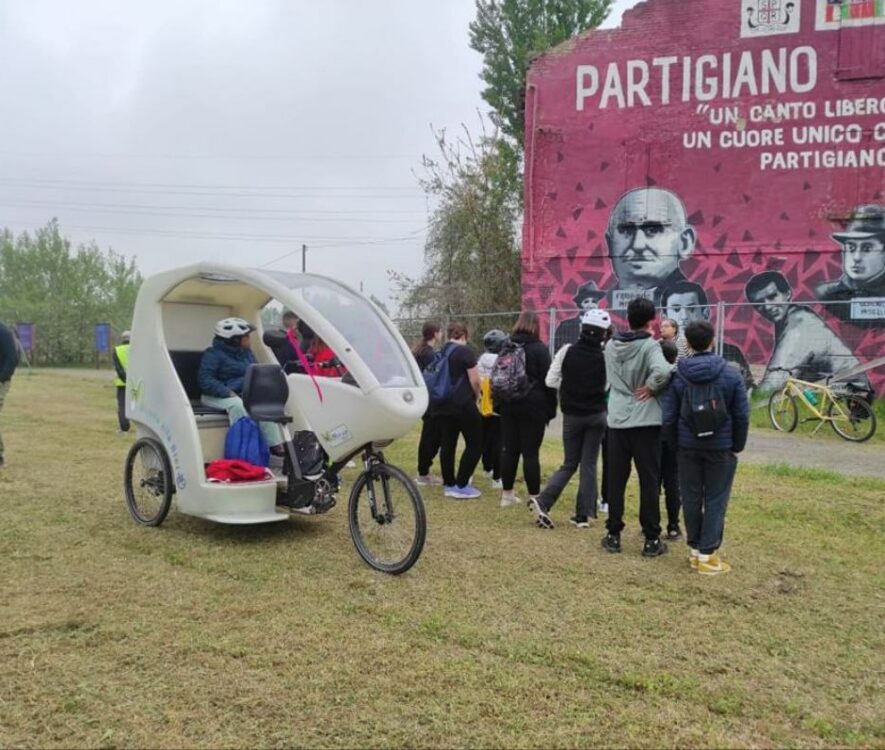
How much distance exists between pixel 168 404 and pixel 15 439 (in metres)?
6.68

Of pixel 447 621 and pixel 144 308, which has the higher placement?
pixel 144 308

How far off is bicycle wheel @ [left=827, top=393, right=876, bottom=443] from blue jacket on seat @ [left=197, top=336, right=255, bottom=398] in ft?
32.7

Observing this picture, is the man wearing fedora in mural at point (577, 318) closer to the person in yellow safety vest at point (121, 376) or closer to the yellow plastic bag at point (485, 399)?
the person in yellow safety vest at point (121, 376)

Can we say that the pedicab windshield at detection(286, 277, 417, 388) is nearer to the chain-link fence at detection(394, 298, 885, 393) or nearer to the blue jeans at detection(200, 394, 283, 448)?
the blue jeans at detection(200, 394, 283, 448)

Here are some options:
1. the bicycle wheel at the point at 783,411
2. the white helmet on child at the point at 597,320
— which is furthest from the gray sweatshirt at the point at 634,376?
the bicycle wheel at the point at 783,411

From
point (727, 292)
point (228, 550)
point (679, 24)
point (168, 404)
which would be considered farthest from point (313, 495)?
point (679, 24)

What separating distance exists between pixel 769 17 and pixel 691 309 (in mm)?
6471

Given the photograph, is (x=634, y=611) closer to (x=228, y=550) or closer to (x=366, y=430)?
(x=366, y=430)

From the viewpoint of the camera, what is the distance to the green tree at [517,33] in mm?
26500

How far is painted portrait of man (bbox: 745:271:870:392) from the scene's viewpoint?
56.2ft

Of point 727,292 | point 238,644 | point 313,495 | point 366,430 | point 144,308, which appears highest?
point 727,292

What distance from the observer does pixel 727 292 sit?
17969 millimetres

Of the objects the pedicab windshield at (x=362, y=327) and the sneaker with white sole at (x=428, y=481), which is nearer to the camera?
the pedicab windshield at (x=362, y=327)

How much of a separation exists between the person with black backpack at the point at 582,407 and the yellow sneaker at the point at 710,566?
55.6 inches
